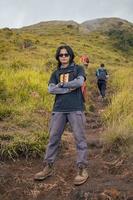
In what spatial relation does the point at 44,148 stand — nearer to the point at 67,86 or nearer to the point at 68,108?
the point at 68,108

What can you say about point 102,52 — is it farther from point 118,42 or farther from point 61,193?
point 61,193

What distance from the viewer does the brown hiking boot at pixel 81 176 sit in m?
6.56

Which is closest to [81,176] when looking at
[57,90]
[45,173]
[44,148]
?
[45,173]

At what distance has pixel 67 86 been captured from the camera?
677 centimetres

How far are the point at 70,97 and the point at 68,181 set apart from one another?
1192 millimetres

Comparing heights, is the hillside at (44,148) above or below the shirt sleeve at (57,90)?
below

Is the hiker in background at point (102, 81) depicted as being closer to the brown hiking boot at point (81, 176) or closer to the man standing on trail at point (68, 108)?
the man standing on trail at point (68, 108)

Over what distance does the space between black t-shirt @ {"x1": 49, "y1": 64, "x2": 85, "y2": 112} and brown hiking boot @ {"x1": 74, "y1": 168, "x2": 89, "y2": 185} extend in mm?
860

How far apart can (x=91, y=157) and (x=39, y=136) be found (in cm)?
103

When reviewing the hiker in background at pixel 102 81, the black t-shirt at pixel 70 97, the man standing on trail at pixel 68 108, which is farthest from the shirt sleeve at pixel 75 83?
the hiker in background at pixel 102 81

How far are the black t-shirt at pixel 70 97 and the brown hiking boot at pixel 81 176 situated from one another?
2.82 ft

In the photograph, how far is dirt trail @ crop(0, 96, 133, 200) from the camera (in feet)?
20.3

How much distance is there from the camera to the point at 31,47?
35.5 metres

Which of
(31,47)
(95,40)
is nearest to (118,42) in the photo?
(95,40)
